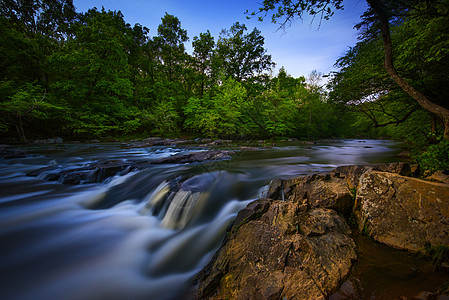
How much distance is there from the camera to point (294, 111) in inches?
922

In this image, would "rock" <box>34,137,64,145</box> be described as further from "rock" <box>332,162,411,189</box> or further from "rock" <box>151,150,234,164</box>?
"rock" <box>332,162,411,189</box>

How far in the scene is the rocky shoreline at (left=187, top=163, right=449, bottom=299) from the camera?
1685 millimetres

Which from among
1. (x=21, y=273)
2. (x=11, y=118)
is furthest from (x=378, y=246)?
(x=11, y=118)

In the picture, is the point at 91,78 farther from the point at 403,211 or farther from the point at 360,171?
the point at 403,211

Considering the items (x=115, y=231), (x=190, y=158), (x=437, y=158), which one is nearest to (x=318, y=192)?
(x=437, y=158)

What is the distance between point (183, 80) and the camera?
29969mm

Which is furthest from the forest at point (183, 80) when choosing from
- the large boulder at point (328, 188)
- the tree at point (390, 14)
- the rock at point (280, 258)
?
the rock at point (280, 258)

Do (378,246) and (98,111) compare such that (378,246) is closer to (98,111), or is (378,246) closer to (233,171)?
(233,171)

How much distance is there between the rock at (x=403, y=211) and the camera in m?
2.08

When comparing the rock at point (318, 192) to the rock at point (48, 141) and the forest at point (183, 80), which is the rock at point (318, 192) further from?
the rock at point (48, 141)

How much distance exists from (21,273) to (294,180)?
4405 millimetres

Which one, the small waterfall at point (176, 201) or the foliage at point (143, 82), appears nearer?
the small waterfall at point (176, 201)

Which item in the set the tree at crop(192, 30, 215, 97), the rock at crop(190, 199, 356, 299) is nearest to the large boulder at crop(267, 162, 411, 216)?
the rock at crop(190, 199, 356, 299)

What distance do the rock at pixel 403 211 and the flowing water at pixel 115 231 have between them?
6.94 feet
